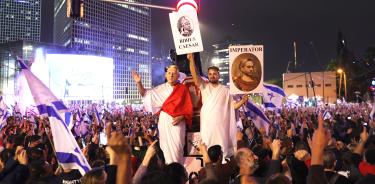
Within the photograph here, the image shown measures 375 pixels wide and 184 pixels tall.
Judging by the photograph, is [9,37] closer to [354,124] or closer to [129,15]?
[129,15]

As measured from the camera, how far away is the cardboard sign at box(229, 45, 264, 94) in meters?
8.27

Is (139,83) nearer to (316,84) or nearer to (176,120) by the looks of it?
(176,120)

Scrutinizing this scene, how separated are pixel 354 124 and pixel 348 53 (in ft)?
196

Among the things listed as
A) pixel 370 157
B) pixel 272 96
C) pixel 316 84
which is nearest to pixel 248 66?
pixel 370 157

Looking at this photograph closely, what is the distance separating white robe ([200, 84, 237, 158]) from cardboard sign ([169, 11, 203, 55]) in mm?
771

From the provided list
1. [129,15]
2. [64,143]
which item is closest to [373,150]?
[64,143]

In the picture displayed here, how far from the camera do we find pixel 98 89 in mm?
72062

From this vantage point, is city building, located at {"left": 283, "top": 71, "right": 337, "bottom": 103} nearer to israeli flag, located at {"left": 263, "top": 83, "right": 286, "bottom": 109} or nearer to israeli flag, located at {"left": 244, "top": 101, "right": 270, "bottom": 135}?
israeli flag, located at {"left": 263, "top": 83, "right": 286, "bottom": 109}

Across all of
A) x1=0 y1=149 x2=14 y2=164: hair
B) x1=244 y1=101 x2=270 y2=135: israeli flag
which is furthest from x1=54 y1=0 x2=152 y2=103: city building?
→ x1=0 y1=149 x2=14 y2=164: hair

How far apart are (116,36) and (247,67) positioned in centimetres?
14465

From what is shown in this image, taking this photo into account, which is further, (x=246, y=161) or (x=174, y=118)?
(x=174, y=118)

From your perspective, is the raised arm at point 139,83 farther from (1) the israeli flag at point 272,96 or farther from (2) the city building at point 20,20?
(2) the city building at point 20,20

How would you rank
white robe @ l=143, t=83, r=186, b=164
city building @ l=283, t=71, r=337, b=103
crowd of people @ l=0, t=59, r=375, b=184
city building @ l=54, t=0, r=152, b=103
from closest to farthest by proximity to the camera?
crowd of people @ l=0, t=59, r=375, b=184 → white robe @ l=143, t=83, r=186, b=164 → city building @ l=283, t=71, r=337, b=103 → city building @ l=54, t=0, r=152, b=103

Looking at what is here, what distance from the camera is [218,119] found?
729 cm
